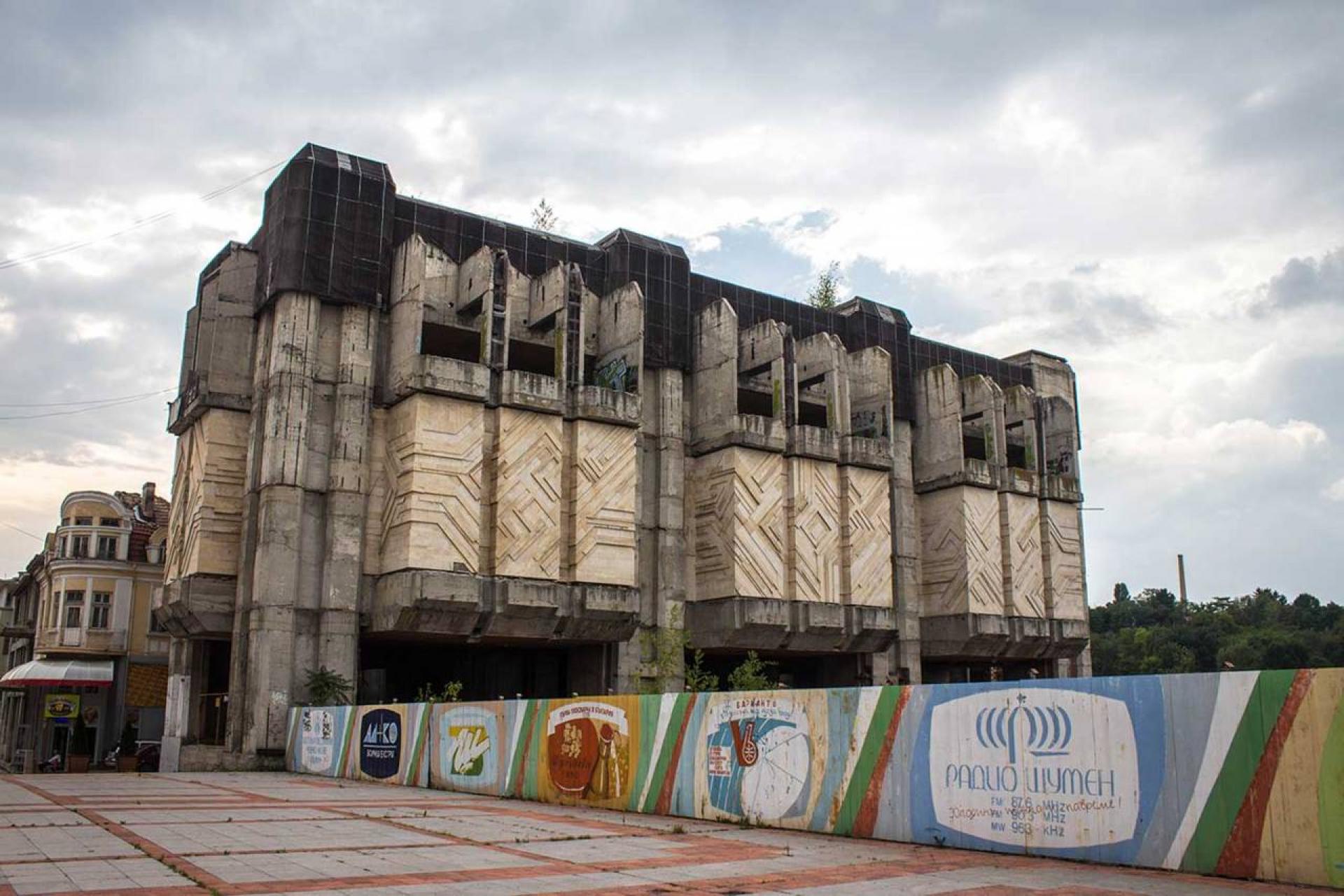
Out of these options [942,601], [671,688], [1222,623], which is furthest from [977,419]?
[1222,623]

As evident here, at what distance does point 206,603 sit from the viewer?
137 feet

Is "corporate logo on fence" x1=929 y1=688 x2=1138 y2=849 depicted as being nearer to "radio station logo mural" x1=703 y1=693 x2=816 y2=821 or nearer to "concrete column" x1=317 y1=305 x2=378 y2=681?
"radio station logo mural" x1=703 y1=693 x2=816 y2=821

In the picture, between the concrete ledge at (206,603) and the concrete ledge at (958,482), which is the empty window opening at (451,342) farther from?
the concrete ledge at (958,482)

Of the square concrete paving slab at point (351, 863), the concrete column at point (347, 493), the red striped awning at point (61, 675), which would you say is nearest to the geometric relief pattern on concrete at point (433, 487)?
the concrete column at point (347, 493)

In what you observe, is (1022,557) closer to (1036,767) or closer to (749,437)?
(749,437)

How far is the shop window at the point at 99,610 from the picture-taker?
192ft

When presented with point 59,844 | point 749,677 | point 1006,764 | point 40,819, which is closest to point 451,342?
point 749,677

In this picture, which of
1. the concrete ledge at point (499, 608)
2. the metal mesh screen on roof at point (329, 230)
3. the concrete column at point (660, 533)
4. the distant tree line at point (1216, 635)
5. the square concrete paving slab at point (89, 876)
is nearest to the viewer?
the square concrete paving slab at point (89, 876)

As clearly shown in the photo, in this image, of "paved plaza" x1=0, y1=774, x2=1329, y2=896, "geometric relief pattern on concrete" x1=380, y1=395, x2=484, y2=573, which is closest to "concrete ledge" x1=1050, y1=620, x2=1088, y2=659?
"geometric relief pattern on concrete" x1=380, y1=395, x2=484, y2=573

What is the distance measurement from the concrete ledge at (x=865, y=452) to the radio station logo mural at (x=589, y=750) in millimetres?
29966

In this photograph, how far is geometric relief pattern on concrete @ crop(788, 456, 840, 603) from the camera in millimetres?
49438

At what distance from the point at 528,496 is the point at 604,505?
3.34m

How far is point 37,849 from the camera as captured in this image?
575 inches

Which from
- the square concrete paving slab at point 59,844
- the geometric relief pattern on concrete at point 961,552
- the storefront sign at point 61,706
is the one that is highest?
the geometric relief pattern on concrete at point 961,552
